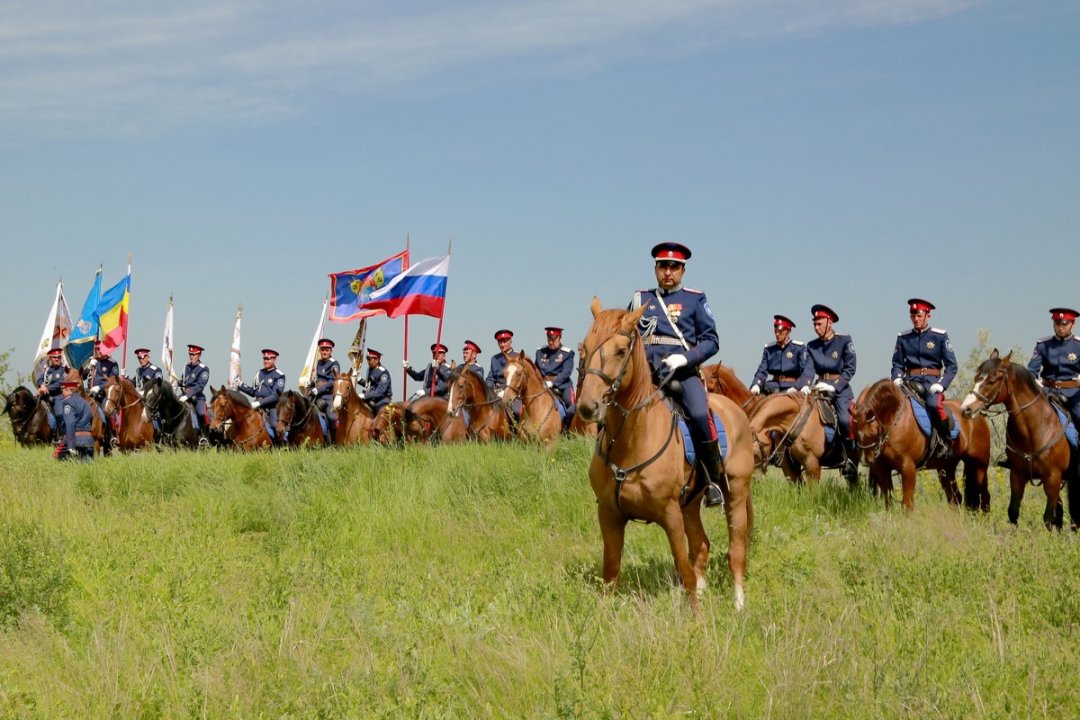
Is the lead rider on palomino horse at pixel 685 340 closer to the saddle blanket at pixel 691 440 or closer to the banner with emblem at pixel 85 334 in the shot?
the saddle blanket at pixel 691 440

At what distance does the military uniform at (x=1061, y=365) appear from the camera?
44.8 feet

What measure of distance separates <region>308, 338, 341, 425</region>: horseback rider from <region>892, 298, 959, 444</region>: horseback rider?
12378 millimetres

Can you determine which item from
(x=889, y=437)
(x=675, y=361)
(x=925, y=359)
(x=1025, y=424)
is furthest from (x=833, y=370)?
(x=675, y=361)

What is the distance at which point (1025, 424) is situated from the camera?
13250 millimetres

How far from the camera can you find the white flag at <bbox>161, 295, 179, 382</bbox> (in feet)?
93.9

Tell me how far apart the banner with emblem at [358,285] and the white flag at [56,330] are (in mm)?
9093

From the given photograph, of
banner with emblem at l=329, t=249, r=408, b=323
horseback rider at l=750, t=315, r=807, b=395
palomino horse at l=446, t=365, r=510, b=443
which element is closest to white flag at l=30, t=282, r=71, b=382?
banner with emblem at l=329, t=249, r=408, b=323

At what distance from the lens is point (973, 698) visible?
5.39 metres

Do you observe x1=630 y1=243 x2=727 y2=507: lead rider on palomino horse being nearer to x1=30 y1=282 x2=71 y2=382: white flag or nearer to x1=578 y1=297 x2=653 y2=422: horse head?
x1=578 y1=297 x2=653 y2=422: horse head

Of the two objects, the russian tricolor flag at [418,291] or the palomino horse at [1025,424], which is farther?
the russian tricolor flag at [418,291]

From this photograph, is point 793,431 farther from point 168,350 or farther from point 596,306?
point 168,350

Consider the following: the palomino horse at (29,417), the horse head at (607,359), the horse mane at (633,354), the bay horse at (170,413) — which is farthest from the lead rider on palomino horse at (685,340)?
the palomino horse at (29,417)

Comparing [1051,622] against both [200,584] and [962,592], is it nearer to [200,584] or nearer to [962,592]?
[962,592]

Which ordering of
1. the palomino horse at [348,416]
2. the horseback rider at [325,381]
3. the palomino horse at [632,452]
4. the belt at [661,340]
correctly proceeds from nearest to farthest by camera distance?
1. the palomino horse at [632,452]
2. the belt at [661,340]
3. the palomino horse at [348,416]
4. the horseback rider at [325,381]
